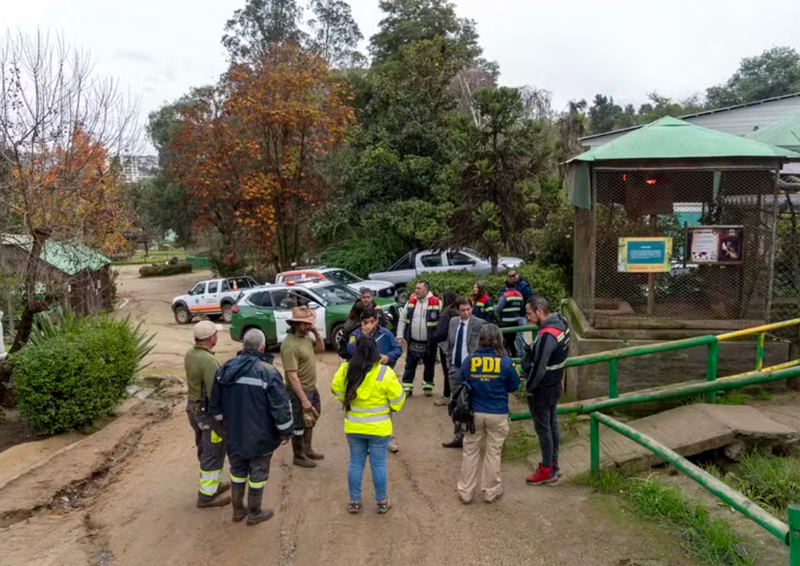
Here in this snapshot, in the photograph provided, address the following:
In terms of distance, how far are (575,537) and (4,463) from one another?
20.0 ft

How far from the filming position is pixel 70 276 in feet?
31.6

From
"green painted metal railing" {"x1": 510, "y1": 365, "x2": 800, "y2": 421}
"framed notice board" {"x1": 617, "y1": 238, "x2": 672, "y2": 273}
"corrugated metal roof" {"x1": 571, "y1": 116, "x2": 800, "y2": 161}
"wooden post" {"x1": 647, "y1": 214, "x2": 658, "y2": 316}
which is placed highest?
"corrugated metal roof" {"x1": 571, "y1": 116, "x2": 800, "y2": 161}

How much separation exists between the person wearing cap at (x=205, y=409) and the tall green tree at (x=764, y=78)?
146 feet

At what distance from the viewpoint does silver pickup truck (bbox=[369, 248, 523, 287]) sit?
17625 mm

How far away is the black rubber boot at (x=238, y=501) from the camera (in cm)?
510

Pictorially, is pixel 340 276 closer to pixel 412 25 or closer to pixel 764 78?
pixel 412 25

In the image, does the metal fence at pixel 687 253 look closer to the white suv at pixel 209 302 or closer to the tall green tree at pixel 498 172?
the tall green tree at pixel 498 172

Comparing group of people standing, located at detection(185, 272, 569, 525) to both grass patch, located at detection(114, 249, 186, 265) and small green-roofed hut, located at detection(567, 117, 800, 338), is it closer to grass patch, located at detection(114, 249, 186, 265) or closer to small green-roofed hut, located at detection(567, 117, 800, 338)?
small green-roofed hut, located at detection(567, 117, 800, 338)

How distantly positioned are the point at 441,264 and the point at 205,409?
42.9 ft

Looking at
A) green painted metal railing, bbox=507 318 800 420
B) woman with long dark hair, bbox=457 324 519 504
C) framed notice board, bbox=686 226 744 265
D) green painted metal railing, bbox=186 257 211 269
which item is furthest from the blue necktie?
green painted metal railing, bbox=186 257 211 269

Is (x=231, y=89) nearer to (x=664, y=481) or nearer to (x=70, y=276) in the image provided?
(x=70, y=276)

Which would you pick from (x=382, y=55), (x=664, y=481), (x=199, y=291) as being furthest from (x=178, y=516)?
(x=382, y=55)

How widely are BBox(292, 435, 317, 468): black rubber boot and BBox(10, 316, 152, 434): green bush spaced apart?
3239 millimetres

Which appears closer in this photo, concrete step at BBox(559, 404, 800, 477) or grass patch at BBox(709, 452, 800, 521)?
grass patch at BBox(709, 452, 800, 521)
